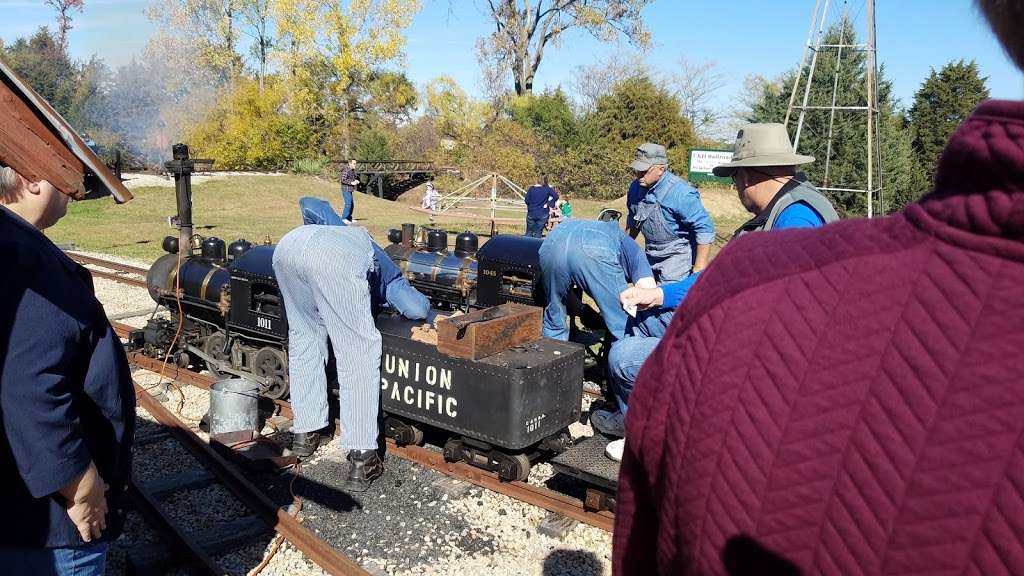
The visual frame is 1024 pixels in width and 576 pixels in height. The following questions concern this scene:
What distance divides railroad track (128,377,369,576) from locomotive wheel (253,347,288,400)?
52.3 inches

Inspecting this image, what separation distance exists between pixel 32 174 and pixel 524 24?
133ft

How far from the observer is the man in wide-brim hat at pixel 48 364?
82.8 inches

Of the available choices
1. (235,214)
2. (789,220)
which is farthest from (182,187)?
(235,214)

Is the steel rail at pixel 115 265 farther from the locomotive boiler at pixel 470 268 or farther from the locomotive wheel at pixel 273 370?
the locomotive wheel at pixel 273 370

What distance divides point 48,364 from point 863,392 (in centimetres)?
218

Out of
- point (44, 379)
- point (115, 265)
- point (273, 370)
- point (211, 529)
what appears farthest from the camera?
point (115, 265)

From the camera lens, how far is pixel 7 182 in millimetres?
2332

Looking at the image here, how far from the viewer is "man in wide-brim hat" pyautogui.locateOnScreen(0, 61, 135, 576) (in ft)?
6.90

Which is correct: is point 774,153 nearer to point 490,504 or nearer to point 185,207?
point 490,504

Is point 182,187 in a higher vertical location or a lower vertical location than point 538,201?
higher

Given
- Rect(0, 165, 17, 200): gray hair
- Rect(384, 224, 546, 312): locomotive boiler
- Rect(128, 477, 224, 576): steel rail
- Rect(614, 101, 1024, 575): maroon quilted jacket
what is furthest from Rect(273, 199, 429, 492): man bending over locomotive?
Rect(614, 101, 1024, 575): maroon quilted jacket

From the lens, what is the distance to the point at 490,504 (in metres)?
5.08

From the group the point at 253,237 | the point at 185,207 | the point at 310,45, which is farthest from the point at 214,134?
the point at 185,207

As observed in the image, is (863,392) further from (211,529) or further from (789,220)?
(211,529)
